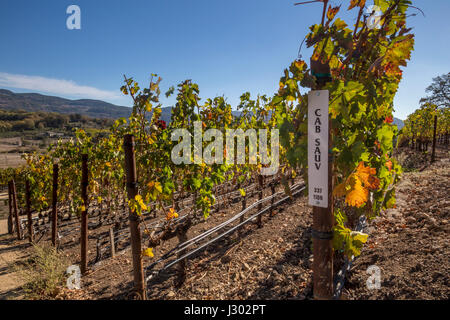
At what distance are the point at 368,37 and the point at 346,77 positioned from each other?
0.38 m

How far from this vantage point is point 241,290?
126 inches

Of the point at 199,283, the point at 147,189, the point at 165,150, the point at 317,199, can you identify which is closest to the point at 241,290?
the point at 199,283

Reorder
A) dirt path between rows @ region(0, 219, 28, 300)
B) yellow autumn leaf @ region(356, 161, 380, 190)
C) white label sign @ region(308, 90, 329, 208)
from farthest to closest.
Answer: dirt path between rows @ region(0, 219, 28, 300) < yellow autumn leaf @ region(356, 161, 380, 190) < white label sign @ region(308, 90, 329, 208)

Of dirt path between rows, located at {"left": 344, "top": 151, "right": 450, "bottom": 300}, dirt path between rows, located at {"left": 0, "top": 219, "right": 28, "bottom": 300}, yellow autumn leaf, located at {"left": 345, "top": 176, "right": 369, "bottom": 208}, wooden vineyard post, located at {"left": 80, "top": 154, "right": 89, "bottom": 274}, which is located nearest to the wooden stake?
yellow autumn leaf, located at {"left": 345, "top": 176, "right": 369, "bottom": 208}

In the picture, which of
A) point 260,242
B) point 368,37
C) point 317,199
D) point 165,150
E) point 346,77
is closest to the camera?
point 317,199

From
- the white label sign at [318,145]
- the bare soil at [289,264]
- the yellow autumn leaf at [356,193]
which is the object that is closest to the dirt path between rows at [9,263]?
the bare soil at [289,264]

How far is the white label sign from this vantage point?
124cm

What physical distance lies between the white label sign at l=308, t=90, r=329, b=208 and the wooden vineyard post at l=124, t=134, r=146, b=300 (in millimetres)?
1841

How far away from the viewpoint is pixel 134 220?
8.60ft

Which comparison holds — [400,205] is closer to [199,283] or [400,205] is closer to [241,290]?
[241,290]

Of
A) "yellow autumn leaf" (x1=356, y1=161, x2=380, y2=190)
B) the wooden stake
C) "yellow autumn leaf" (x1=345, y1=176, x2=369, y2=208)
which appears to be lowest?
the wooden stake

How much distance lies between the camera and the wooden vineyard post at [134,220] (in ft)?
8.23

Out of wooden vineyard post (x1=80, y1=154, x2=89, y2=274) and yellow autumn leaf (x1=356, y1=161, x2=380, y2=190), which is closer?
yellow autumn leaf (x1=356, y1=161, x2=380, y2=190)

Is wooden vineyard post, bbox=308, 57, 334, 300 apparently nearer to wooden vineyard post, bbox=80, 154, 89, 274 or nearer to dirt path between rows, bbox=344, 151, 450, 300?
dirt path between rows, bbox=344, 151, 450, 300
